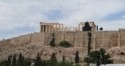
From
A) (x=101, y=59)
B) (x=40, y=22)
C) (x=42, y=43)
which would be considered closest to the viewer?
(x=101, y=59)

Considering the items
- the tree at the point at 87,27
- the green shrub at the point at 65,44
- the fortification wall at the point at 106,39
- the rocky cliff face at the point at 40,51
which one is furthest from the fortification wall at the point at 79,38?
the rocky cliff face at the point at 40,51

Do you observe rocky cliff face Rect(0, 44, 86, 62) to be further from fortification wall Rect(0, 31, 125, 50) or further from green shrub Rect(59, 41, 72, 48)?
fortification wall Rect(0, 31, 125, 50)

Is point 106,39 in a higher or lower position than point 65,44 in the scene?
higher

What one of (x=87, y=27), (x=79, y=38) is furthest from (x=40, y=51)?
(x=87, y=27)

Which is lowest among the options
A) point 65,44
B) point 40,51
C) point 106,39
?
point 40,51

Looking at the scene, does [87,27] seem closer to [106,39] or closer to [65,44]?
[106,39]

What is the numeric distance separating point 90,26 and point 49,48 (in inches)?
339

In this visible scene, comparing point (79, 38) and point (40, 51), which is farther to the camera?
point (79, 38)

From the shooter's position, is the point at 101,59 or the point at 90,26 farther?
the point at 90,26

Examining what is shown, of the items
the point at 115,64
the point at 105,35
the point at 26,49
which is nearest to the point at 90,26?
the point at 105,35

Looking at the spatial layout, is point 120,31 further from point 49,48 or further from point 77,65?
point 77,65

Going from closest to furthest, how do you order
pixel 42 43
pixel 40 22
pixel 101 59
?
pixel 101 59
pixel 42 43
pixel 40 22

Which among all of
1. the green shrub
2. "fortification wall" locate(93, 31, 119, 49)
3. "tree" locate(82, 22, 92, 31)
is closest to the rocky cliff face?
the green shrub

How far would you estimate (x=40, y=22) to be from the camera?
10350 cm
